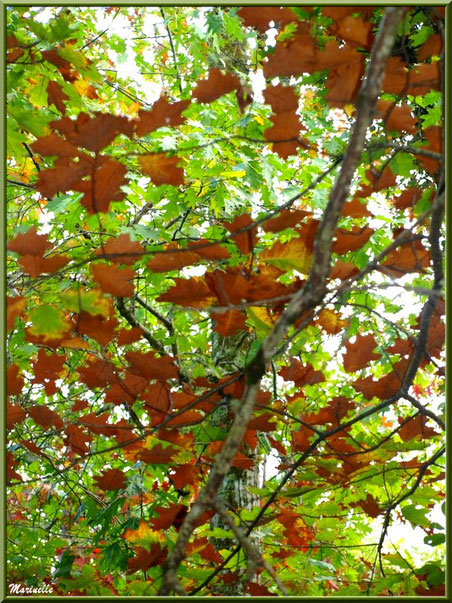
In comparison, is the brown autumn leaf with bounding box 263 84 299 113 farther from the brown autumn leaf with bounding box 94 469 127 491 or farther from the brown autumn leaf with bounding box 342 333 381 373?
the brown autumn leaf with bounding box 94 469 127 491

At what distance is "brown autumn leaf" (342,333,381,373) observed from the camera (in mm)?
1810

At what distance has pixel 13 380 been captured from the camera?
1.53 meters

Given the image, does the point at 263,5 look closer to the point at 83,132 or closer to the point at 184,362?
the point at 83,132

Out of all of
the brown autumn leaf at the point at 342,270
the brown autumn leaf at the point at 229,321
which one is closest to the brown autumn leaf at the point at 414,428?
the brown autumn leaf at the point at 342,270

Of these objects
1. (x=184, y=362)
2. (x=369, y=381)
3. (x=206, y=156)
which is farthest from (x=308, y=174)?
(x=369, y=381)

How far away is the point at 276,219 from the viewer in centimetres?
135

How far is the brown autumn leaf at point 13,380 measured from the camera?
1502 millimetres

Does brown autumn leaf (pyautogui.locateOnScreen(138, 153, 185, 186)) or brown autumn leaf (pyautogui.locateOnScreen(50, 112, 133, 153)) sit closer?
brown autumn leaf (pyautogui.locateOnScreen(50, 112, 133, 153))

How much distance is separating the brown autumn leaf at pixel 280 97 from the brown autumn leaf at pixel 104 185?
39cm

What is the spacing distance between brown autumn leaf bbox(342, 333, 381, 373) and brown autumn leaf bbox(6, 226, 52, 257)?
1.04m

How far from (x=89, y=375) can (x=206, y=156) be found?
1.35 m

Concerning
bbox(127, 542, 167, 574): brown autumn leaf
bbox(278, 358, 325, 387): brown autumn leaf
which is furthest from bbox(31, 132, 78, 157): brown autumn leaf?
bbox(127, 542, 167, 574): brown autumn leaf

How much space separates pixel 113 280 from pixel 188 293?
0.22 m

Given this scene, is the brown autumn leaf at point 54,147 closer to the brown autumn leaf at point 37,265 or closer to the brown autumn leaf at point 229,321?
the brown autumn leaf at point 37,265
